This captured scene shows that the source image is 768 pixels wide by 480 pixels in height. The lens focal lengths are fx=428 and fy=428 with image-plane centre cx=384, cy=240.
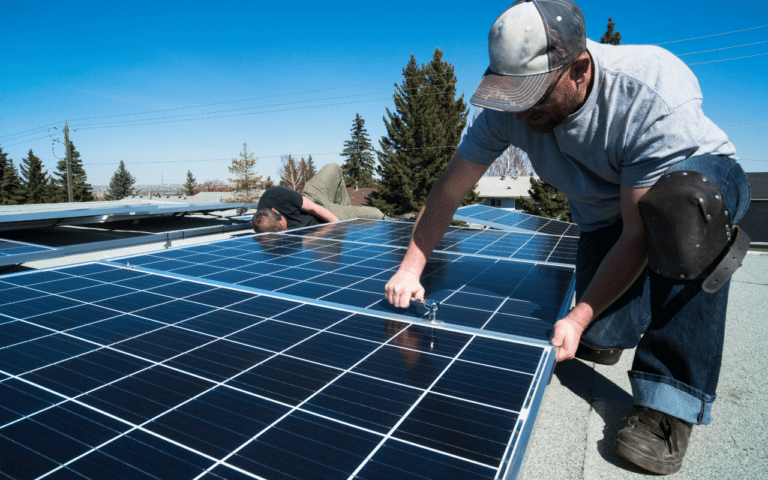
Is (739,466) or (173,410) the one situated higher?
(173,410)

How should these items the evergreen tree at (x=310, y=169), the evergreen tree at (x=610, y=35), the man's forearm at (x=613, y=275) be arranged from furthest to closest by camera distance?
the evergreen tree at (x=310, y=169), the evergreen tree at (x=610, y=35), the man's forearm at (x=613, y=275)

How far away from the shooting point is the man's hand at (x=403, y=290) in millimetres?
2559

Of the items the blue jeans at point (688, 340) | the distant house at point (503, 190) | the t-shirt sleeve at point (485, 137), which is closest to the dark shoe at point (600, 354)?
the blue jeans at point (688, 340)

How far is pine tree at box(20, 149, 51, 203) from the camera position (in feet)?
156

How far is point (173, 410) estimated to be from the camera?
1.56 metres

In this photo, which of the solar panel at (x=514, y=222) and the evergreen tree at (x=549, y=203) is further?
the evergreen tree at (x=549, y=203)

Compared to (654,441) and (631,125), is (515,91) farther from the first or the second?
(654,441)

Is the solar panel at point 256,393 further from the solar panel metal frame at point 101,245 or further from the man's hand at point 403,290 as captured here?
the solar panel metal frame at point 101,245

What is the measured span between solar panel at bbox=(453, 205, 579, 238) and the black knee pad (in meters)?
4.45

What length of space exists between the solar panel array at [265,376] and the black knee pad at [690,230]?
28.9 inches

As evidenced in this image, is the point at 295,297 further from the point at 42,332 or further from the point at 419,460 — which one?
the point at 419,460

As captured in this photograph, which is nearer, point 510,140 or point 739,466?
point 739,466

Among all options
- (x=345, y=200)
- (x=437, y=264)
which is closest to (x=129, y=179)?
(x=345, y=200)

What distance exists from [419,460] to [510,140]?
6.91 ft
